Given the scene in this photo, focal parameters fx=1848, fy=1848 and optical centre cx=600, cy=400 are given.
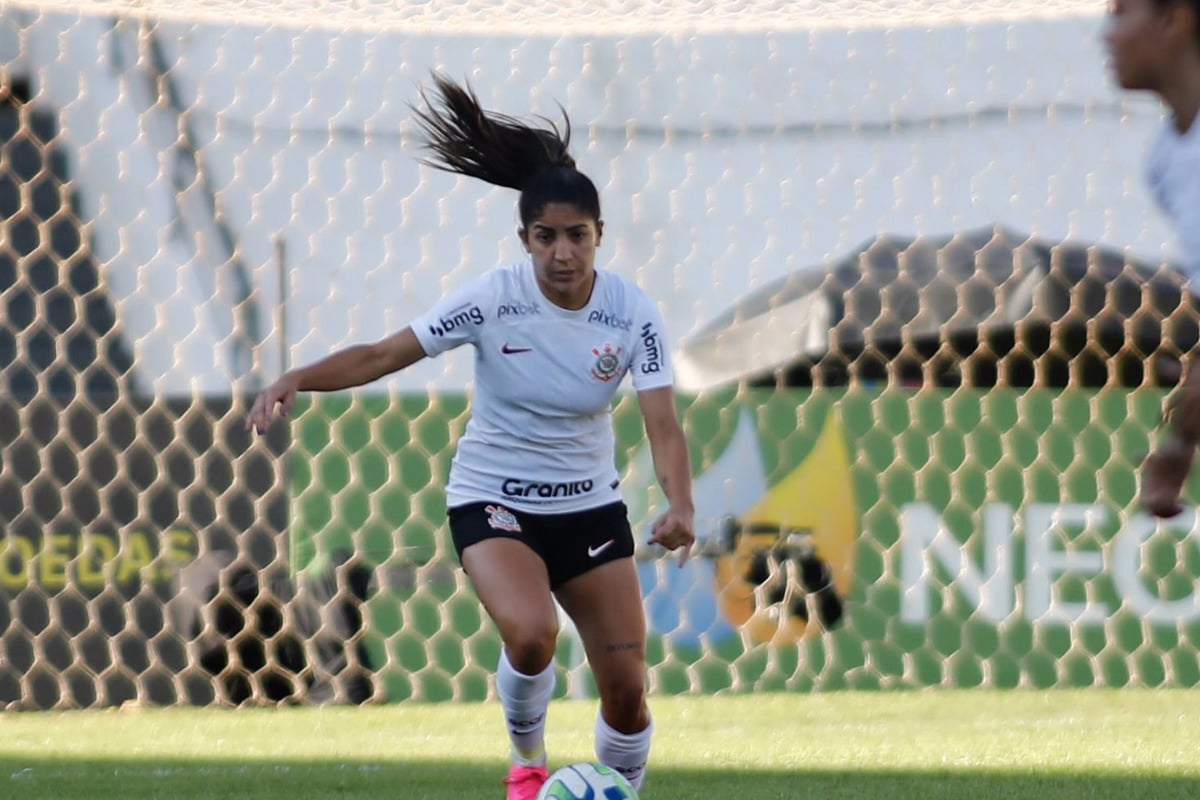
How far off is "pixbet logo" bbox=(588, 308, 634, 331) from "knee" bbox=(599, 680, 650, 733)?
2.80 ft

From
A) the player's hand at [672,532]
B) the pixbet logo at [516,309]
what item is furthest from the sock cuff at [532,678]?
the pixbet logo at [516,309]

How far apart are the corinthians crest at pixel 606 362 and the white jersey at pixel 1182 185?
5.63 ft

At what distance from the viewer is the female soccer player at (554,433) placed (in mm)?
4367

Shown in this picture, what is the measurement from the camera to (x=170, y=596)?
682cm

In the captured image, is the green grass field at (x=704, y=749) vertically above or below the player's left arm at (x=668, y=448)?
below

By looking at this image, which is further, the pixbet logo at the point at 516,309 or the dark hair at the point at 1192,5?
the pixbet logo at the point at 516,309

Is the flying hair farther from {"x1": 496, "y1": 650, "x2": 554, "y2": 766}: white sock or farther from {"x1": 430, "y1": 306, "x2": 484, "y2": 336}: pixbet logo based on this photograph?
{"x1": 496, "y1": 650, "x2": 554, "y2": 766}: white sock

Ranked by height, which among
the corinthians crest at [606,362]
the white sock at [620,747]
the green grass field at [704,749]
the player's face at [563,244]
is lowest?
the green grass field at [704,749]

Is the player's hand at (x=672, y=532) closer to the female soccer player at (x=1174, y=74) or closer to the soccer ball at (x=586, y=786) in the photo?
the soccer ball at (x=586, y=786)

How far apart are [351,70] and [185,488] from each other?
6.16ft

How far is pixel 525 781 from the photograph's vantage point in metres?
4.50

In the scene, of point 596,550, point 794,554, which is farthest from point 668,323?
point 596,550

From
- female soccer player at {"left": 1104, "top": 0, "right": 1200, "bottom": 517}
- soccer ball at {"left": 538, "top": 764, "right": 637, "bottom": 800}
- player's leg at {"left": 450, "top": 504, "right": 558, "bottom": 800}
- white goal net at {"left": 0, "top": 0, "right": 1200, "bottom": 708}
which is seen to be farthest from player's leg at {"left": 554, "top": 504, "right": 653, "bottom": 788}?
white goal net at {"left": 0, "top": 0, "right": 1200, "bottom": 708}

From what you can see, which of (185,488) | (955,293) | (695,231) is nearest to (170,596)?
(185,488)
